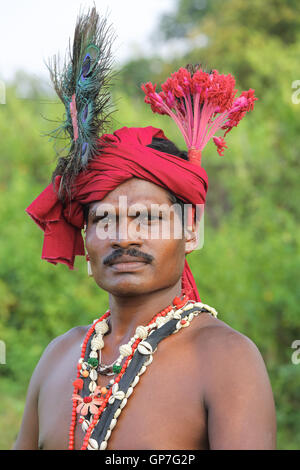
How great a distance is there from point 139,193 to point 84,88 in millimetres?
502

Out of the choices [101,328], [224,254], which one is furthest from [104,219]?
[224,254]

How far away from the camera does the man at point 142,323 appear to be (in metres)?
2.04

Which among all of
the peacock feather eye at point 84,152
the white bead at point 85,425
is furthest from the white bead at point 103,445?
the peacock feather eye at point 84,152

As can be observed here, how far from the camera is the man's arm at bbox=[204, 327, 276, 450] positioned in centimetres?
193

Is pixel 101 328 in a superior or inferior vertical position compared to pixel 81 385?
superior

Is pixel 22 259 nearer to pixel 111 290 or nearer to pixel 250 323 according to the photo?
pixel 250 323

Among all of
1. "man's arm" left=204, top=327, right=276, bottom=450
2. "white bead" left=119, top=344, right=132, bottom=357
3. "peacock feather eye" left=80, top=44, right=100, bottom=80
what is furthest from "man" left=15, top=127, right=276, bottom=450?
"peacock feather eye" left=80, top=44, right=100, bottom=80

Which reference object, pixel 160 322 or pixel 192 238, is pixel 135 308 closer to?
pixel 160 322

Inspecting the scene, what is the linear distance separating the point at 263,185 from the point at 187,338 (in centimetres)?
530

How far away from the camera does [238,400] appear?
1.96 m

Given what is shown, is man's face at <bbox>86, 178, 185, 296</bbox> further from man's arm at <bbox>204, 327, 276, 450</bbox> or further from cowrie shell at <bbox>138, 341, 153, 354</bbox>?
man's arm at <bbox>204, 327, 276, 450</bbox>

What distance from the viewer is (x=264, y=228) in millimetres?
6594

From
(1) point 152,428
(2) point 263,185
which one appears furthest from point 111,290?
(2) point 263,185

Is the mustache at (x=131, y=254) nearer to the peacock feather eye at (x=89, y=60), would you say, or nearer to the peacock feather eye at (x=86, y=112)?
the peacock feather eye at (x=86, y=112)
